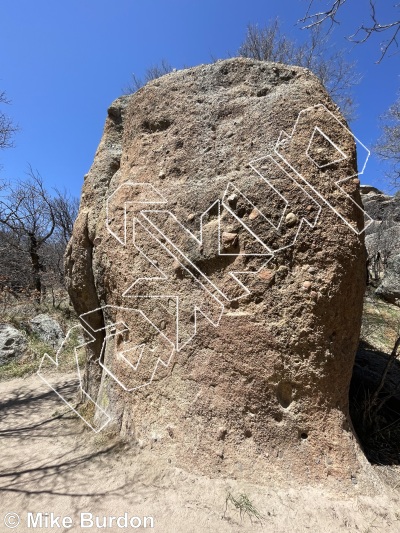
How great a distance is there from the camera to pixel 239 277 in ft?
8.14

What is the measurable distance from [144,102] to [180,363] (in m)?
2.16

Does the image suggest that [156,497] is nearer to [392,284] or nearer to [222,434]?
[222,434]

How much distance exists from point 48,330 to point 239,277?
5126mm

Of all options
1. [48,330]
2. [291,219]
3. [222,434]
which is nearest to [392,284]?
[291,219]

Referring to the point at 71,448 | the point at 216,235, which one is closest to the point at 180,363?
the point at 216,235

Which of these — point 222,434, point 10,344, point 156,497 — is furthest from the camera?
point 10,344

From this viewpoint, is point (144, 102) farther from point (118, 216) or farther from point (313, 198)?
point (313, 198)

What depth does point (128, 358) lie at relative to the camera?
285 cm

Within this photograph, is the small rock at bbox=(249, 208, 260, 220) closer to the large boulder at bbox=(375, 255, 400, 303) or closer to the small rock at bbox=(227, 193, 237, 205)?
the small rock at bbox=(227, 193, 237, 205)

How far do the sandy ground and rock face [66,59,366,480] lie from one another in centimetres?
12

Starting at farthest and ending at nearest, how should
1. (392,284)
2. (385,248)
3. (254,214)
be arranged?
(385,248)
(392,284)
(254,214)

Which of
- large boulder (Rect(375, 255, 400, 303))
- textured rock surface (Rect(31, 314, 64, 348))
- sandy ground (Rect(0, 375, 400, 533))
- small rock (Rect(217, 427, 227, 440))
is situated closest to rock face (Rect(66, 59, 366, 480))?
small rock (Rect(217, 427, 227, 440))

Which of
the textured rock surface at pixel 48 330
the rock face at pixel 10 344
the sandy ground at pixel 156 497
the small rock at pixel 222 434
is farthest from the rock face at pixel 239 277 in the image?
the textured rock surface at pixel 48 330

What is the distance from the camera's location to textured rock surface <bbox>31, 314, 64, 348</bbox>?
6477mm
